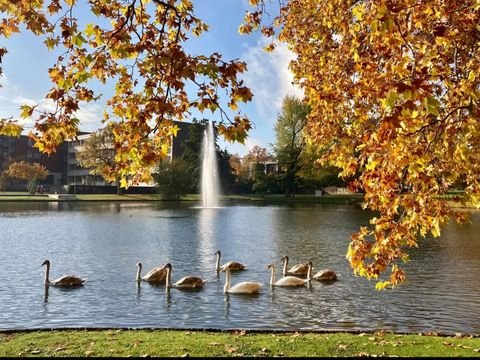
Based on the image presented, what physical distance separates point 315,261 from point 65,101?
17613 millimetres

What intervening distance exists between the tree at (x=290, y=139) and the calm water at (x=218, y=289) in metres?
48.6

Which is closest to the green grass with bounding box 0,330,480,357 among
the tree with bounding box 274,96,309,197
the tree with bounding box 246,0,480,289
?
the tree with bounding box 246,0,480,289

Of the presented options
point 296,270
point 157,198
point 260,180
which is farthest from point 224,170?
point 296,270

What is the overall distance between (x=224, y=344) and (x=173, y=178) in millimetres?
67168

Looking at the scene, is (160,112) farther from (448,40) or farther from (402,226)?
(448,40)

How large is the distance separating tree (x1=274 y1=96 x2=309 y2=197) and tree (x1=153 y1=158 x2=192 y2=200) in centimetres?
1540

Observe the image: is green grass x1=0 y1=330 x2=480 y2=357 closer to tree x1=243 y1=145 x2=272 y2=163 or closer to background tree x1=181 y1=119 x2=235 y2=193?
background tree x1=181 y1=119 x2=235 y2=193

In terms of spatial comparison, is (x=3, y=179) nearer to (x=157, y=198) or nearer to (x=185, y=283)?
(x=157, y=198)

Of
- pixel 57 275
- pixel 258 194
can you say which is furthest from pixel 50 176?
pixel 57 275

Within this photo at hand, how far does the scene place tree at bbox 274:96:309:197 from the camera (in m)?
79.6

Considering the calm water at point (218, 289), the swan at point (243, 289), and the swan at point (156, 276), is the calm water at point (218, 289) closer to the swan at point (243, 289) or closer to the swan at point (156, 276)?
the swan at point (243, 289)

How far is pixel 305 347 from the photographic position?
29.1 feet

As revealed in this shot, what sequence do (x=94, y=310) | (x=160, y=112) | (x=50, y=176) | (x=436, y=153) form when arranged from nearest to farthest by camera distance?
(x=160, y=112) < (x=436, y=153) < (x=94, y=310) < (x=50, y=176)

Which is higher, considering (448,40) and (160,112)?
(448,40)
